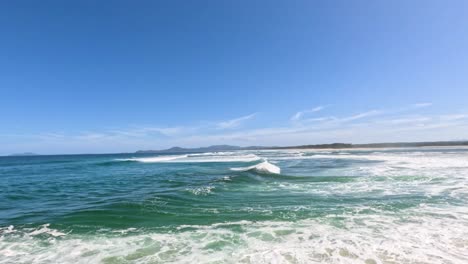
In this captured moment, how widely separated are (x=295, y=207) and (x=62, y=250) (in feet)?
23.2

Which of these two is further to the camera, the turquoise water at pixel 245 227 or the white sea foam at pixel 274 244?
the turquoise water at pixel 245 227

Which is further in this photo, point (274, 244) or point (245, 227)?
point (245, 227)

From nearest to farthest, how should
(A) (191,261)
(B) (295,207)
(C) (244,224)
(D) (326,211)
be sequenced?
(A) (191,261) < (C) (244,224) < (D) (326,211) < (B) (295,207)

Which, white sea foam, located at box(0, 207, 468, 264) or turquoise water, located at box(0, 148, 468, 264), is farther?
turquoise water, located at box(0, 148, 468, 264)

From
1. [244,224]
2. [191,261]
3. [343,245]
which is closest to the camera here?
[191,261]

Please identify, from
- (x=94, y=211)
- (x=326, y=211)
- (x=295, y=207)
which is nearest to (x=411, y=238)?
(x=326, y=211)

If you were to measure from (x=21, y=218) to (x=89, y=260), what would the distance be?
5515mm

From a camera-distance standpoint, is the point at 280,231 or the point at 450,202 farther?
the point at 450,202

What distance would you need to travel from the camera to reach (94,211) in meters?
9.69

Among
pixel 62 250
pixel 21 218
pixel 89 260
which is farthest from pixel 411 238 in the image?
pixel 21 218

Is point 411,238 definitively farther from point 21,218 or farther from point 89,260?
point 21,218

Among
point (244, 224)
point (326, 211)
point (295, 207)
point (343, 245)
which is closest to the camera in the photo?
point (343, 245)

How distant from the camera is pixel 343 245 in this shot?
232 inches

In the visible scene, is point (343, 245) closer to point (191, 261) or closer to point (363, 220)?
point (363, 220)
